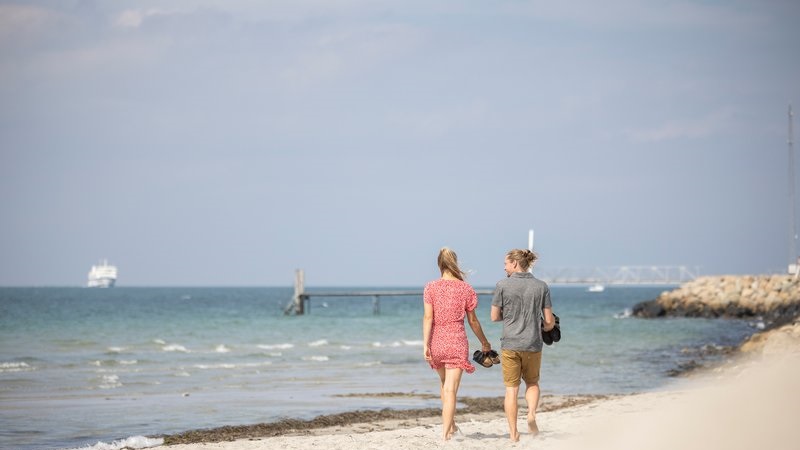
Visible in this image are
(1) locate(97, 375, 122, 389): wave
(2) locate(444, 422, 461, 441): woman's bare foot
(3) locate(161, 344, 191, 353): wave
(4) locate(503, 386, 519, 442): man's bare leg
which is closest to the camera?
(4) locate(503, 386, 519, 442): man's bare leg

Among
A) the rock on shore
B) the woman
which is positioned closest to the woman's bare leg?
the woman

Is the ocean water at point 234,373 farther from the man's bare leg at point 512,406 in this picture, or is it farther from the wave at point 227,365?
the man's bare leg at point 512,406

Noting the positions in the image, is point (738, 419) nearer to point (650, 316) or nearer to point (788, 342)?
point (788, 342)

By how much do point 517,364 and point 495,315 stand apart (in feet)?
1.63

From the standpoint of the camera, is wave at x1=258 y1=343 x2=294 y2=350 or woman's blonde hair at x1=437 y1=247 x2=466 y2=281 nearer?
woman's blonde hair at x1=437 y1=247 x2=466 y2=281

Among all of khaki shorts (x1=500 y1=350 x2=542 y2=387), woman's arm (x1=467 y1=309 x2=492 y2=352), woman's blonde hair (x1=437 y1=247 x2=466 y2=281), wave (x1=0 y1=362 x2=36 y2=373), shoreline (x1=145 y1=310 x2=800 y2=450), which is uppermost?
woman's blonde hair (x1=437 y1=247 x2=466 y2=281)

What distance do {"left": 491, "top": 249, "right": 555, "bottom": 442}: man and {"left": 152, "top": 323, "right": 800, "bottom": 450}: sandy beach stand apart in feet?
2.71

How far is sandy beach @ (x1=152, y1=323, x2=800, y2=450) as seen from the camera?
245 inches

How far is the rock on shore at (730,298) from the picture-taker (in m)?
50.5

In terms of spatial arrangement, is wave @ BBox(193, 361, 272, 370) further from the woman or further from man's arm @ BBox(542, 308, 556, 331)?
man's arm @ BBox(542, 308, 556, 331)

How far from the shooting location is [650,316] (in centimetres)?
5709

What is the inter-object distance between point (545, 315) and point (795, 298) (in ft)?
139

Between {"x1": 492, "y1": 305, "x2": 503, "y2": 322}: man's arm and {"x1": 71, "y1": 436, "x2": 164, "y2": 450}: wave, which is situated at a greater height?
{"x1": 492, "y1": 305, "x2": 503, "y2": 322}: man's arm

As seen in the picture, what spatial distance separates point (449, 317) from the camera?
8.70 metres
